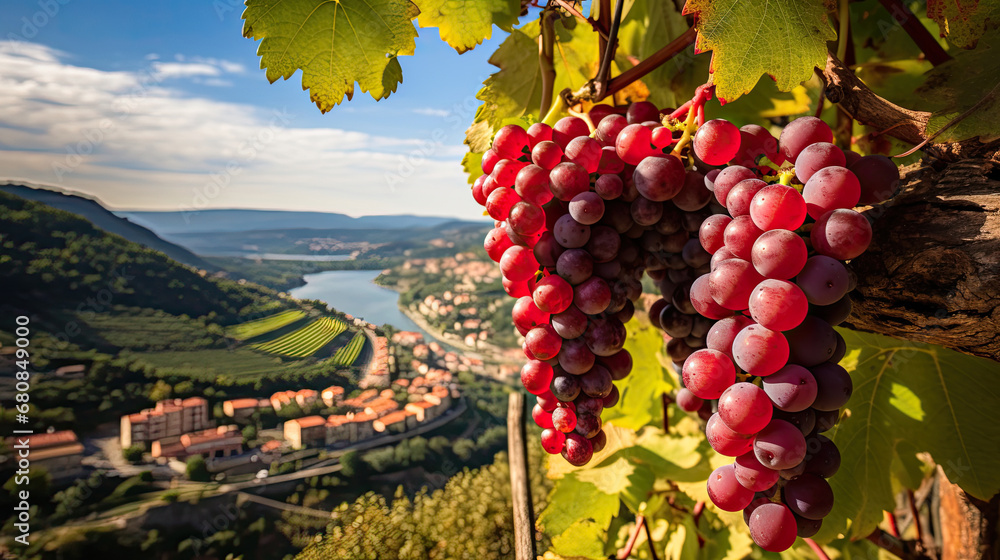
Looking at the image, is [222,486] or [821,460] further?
[222,486]

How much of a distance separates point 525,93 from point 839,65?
0.39 metres

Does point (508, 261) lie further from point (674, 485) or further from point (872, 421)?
point (674, 485)

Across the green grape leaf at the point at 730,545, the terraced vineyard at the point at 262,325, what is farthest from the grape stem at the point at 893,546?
the terraced vineyard at the point at 262,325

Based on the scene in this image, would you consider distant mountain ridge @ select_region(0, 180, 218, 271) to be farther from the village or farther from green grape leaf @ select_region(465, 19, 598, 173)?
green grape leaf @ select_region(465, 19, 598, 173)

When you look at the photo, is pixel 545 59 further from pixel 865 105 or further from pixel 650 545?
pixel 650 545

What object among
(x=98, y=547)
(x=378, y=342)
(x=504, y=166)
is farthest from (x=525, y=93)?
(x=98, y=547)

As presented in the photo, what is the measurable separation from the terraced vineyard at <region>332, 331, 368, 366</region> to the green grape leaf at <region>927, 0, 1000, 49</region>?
65.4 inches

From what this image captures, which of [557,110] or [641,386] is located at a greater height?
[557,110]

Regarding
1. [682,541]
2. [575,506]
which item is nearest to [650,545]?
[682,541]

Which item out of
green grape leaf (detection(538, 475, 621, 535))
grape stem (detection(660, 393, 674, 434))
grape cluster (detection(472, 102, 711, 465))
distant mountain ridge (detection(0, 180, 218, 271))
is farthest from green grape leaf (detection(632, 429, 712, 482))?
distant mountain ridge (detection(0, 180, 218, 271))

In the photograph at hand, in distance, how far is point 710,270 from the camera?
411 mm

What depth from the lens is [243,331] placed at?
175 centimetres

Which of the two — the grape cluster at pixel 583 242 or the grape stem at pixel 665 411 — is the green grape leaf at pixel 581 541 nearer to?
the grape stem at pixel 665 411

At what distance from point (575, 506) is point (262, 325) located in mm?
1320
